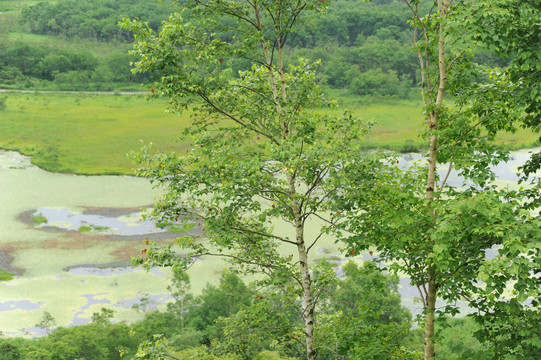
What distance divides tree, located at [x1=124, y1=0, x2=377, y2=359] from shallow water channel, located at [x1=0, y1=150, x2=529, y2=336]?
47.0 feet

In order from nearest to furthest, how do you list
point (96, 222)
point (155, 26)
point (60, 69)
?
1. point (96, 222)
2. point (60, 69)
3. point (155, 26)

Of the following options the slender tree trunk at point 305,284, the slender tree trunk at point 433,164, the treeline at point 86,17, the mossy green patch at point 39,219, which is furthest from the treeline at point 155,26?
the slender tree trunk at point 433,164

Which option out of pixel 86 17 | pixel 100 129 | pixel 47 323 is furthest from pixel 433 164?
pixel 86 17

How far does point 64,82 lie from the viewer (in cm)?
8400

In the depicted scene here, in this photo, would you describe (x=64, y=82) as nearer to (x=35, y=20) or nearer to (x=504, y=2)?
(x=35, y=20)

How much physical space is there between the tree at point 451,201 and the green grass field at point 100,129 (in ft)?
109

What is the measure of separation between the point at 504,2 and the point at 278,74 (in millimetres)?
3965

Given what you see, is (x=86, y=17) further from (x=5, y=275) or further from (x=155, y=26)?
(x=5, y=275)

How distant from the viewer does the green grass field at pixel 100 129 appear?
47.6 metres

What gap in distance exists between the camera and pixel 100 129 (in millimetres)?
57594

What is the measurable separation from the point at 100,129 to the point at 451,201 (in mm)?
54905

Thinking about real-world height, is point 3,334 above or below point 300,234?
below

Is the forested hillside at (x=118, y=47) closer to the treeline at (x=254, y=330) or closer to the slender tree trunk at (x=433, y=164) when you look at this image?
the treeline at (x=254, y=330)

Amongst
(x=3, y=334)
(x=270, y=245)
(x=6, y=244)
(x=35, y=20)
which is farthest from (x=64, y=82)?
(x=270, y=245)
